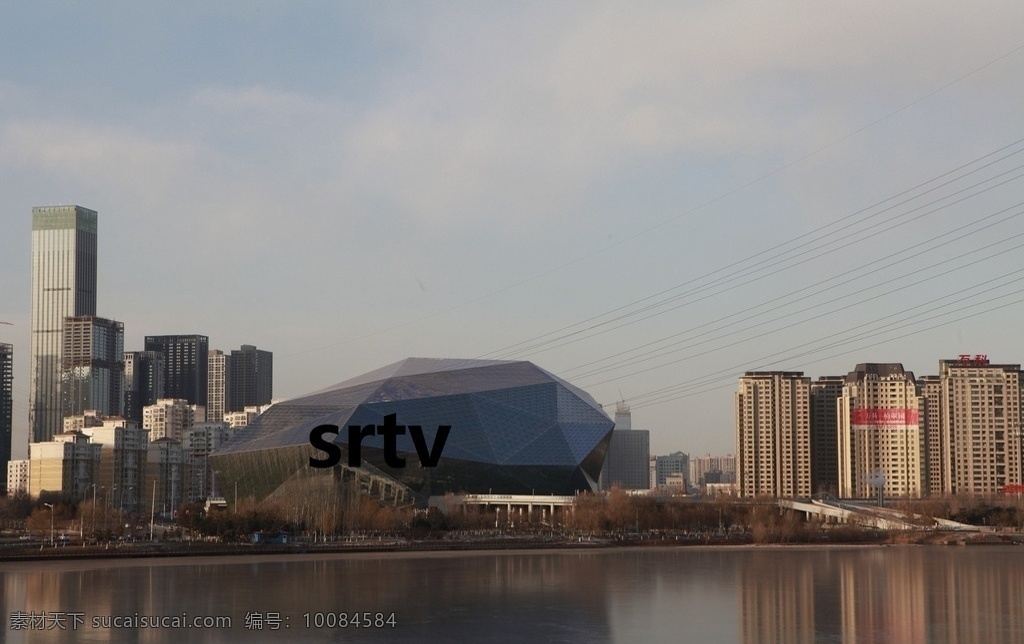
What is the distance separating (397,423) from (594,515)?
70.3 feet

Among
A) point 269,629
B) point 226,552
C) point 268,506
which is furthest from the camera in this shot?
point 268,506

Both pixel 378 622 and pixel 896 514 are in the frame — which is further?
pixel 896 514

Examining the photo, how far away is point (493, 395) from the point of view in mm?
113438

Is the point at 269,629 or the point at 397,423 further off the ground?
the point at 397,423

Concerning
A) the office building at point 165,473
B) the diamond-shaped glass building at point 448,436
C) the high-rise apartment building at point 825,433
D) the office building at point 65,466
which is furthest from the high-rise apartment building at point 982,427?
the office building at point 65,466

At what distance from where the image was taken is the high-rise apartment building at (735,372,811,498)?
147m

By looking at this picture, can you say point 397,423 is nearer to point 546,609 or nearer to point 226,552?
point 226,552

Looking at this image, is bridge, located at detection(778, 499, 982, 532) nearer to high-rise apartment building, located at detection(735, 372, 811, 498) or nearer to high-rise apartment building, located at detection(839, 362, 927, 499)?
high-rise apartment building, located at detection(839, 362, 927, 499)

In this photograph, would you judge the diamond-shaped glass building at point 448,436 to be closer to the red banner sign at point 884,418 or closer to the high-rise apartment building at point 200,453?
the red banner sign at point 884,418

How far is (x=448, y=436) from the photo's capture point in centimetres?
10900

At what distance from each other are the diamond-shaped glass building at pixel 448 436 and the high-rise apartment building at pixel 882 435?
38261 mm

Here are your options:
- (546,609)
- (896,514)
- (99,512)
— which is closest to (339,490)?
(99,512)

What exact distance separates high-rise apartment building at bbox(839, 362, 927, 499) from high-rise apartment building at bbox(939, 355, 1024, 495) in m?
3.34

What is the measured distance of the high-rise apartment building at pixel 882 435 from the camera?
140000mm
